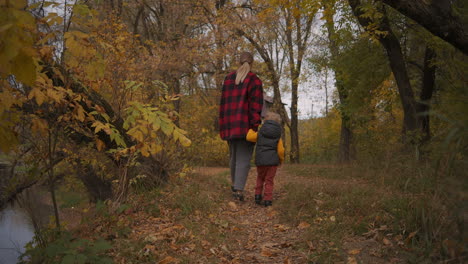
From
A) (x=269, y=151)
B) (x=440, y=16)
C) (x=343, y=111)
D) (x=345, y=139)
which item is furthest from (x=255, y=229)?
(x=345, y=139)

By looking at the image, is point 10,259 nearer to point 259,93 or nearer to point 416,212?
point 259,93

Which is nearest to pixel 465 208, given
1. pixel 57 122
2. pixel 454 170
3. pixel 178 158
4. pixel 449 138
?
pixel 454 170

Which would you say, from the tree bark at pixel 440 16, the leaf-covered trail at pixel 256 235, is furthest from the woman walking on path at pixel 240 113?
the tree bark at pixel 440 16

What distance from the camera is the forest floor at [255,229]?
3146mm

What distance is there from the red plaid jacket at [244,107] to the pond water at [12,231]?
4454 millimetres

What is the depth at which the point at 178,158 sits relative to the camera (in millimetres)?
6008

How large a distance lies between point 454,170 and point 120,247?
9.37 ft

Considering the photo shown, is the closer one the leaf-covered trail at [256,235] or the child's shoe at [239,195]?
the leaf-covered trail at [256,235]

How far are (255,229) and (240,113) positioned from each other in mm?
1803

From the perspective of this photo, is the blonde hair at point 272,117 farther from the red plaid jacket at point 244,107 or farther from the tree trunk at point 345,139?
the tree trunk at point 345,139

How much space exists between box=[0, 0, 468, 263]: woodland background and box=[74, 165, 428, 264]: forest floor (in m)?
0.24

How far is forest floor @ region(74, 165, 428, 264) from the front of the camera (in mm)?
3146

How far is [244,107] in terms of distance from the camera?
17.7 feet

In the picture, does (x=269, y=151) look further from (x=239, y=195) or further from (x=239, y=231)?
(x=239, y=231)
